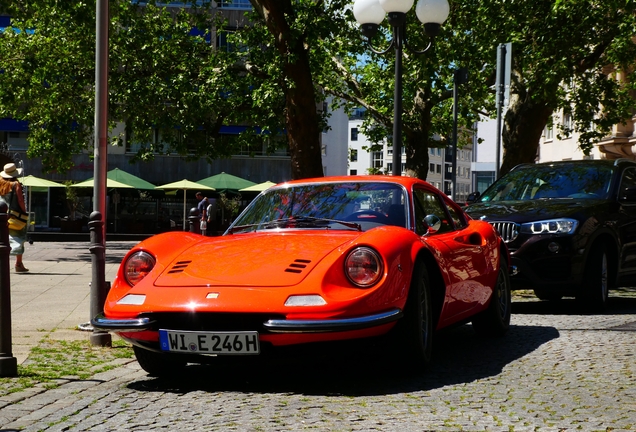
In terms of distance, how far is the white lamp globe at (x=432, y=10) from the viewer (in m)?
13.5

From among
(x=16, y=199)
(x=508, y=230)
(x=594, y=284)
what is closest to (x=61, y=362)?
(x=508, y=230)

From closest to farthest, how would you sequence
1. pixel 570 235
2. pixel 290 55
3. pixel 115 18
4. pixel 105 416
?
pixel 105 416 < pixel 570 235 < pixel 290 55 < pixel 115 18

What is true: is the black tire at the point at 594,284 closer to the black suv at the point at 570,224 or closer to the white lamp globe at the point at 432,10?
the black suv at the point at 570,224

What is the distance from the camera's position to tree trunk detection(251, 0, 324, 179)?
1734cm

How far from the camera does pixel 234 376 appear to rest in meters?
6.07

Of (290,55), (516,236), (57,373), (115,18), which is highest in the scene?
(115,18)

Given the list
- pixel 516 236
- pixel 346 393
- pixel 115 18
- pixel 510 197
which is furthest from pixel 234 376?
pixel 115 18

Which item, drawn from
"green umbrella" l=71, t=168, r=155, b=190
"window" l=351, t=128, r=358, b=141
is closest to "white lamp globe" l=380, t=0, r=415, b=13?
"green umbrella" l=71, t=168, r=155, b=190

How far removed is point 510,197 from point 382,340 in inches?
241

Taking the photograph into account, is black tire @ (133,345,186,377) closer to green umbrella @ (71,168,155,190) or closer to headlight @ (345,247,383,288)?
headlight @ (345,247,383,288)

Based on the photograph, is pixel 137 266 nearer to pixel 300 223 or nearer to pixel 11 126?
pixel 300 223

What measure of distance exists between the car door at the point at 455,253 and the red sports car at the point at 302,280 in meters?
0.02

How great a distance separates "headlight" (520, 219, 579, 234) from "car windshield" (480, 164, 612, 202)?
3.18 feet

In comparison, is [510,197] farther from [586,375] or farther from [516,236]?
[586,375]
